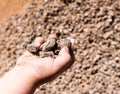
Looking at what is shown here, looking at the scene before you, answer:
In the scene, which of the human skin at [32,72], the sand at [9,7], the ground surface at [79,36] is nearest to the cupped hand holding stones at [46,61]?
the human skin at [32,72]

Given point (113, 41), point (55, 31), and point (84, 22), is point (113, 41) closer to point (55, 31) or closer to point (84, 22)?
point (84, 22)

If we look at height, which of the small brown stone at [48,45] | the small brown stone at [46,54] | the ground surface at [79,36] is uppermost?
the small brown stone at [48,45]

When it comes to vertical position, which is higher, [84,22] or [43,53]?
[43,53]

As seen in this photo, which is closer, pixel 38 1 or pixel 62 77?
pixel 62 77

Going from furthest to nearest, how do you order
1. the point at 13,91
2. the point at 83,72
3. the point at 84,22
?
1. the point at 84,22
2. the point at 83,72
3. the point at 13,91

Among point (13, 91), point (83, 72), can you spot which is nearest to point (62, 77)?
point (83, 72)

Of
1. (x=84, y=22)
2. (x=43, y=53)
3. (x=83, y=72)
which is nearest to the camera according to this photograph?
(x=43, y=53)

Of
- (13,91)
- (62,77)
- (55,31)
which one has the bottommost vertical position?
(62,77)

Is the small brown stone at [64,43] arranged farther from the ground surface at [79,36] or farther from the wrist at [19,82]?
the ground surface at [79,36]

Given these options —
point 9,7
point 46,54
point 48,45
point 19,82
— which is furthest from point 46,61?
point 9,7
